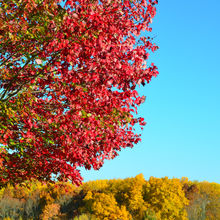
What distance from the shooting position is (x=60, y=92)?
11148 mm

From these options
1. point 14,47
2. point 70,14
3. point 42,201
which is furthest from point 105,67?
point 42,201

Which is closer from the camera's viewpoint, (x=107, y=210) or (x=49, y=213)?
(x=107, y=210)

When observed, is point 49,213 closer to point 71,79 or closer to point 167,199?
point 167,199

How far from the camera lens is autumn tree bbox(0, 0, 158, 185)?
383 inches

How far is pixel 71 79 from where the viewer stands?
10.1 m

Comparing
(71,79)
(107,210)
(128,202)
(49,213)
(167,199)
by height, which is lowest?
(49,213)

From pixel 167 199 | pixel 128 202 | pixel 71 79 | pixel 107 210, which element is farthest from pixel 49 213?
pixel 71 79

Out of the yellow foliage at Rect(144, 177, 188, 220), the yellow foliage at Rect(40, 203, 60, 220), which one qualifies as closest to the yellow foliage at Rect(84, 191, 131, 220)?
the yellow foliage at Rect(40, 203, 60, 220)

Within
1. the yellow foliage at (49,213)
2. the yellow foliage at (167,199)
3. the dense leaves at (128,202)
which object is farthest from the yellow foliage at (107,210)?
the yellow foliage at (167,199)

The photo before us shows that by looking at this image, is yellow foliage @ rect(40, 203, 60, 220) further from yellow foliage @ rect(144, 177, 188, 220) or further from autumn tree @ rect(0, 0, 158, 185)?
autumn tree @ rect(0, 0, 158, 185)

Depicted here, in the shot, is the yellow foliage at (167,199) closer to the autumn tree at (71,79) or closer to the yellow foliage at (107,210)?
the yellow foliage at (107,210)

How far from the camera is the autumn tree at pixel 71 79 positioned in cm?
973

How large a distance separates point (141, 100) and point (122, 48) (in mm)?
2214

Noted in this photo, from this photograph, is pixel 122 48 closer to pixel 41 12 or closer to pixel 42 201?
pixel 41 12
